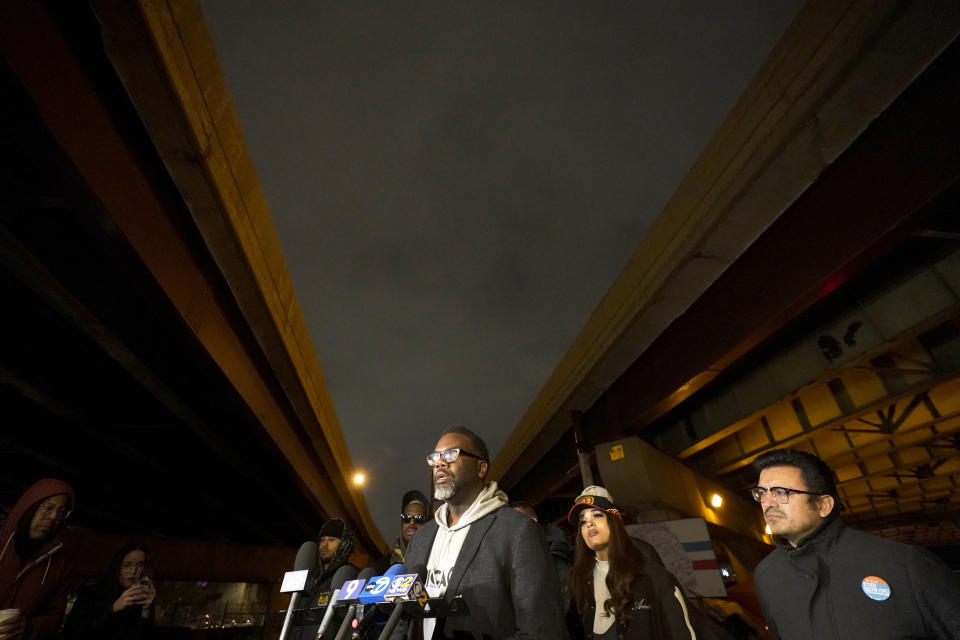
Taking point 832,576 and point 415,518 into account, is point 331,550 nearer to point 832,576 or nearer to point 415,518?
point 415,518

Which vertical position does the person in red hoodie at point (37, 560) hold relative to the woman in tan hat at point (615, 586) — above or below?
above

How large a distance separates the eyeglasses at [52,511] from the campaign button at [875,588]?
6.97 m

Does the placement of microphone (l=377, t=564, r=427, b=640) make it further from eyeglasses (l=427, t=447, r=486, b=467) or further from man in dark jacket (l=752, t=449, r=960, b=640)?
man in dark jacket (l=752, t=449, r=960, b=640)

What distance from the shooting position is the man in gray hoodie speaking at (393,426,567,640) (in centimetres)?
198

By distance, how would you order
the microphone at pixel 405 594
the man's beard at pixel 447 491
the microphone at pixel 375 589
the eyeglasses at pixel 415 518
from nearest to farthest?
the microphone at pixel 405 594 < the microphone at pixel 375 589 < the man's beard at pixel 447 491 < the eyeglasses at pixel 415 518

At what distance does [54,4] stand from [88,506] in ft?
60.1

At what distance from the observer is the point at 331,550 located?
14.7 ft

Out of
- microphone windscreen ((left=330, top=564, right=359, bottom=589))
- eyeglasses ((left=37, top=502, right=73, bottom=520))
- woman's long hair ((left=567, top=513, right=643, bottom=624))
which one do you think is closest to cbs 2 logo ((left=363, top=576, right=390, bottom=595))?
microphone windscreen ((left=330, top=564, right=359, bottom=589))

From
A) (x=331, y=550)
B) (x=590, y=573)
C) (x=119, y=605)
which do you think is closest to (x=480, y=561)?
(x=590, y=573)

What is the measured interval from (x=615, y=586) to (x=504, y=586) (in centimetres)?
197

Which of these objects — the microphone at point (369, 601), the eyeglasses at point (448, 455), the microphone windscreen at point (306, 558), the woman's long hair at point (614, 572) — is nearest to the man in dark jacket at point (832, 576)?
the woman's long hair at point (614, 572)

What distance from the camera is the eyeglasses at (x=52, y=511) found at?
4.38m

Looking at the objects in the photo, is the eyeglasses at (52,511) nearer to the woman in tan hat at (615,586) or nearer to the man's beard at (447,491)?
the man's beard at (447,491)

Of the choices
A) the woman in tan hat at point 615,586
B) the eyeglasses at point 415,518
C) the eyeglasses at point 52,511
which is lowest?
the woman in tan hat at point 615,586
